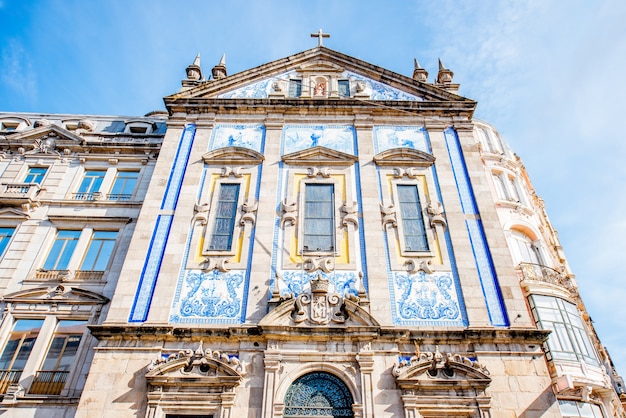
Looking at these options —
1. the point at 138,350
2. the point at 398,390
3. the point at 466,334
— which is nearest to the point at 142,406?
the point at 138,350

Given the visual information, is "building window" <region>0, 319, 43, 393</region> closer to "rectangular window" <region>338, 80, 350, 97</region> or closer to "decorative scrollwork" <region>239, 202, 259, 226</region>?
"decorative scrollwork" <region>239, 202, 259, 226</region>

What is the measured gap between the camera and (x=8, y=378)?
14688 millimetres

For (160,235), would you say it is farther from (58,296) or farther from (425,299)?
(425,299)

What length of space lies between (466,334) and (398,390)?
266 centimetres

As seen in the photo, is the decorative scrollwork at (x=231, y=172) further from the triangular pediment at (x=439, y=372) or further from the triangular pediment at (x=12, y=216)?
the triangular pediment at (x=439, y=372)

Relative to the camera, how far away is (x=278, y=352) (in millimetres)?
13156

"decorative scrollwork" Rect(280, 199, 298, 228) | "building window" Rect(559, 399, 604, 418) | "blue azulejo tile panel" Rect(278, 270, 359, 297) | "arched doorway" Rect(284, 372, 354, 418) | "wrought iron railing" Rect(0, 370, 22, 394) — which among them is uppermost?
"decorative scrollwork" Rect(280, 199, 298, 228)

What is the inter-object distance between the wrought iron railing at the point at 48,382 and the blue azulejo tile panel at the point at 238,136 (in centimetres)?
961

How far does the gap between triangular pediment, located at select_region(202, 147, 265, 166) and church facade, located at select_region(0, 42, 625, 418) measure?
6 cm

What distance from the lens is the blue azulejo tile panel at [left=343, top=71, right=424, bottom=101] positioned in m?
20.5

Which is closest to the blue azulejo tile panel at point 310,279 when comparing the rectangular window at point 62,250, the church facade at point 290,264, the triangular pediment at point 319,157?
the church facade at point 290,264

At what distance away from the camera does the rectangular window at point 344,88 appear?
20.9 metres

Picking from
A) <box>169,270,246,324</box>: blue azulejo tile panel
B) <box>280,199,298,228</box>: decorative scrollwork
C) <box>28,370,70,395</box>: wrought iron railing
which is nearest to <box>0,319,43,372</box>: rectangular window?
<box>28,370,70,395</box>: wrought iron railing

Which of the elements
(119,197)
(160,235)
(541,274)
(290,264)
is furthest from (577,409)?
(119,197)
